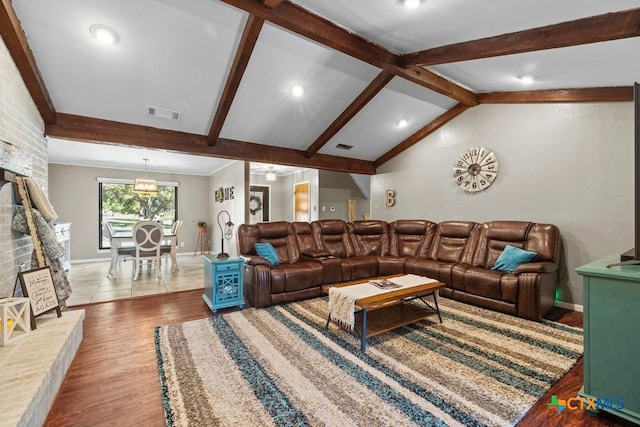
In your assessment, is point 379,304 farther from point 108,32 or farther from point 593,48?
point 108,32

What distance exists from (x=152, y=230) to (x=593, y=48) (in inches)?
242

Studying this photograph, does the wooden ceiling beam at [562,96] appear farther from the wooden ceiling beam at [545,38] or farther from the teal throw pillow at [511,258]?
the teal throw pillow at [511,258]

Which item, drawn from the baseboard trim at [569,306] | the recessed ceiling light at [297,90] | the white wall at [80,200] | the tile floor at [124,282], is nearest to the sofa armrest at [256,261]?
the tile floor at [124,282]

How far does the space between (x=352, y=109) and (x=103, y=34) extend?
9.53 ft

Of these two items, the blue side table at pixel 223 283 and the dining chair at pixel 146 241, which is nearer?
the blue side table at pixel 223 283

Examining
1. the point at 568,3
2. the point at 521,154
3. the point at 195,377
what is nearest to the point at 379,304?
the point at 195,377

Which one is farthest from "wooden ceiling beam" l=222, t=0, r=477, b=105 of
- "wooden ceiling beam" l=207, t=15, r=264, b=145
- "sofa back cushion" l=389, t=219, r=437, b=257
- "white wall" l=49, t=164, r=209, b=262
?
"white wall" l=49, t=164, r=209, b=262

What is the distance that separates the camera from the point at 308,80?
11.6 ft

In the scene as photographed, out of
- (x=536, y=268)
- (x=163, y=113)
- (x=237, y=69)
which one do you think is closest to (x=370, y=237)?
(x=536, y=268)

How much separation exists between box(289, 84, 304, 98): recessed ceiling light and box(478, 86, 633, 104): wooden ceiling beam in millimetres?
2789

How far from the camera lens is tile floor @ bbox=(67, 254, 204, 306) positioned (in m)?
4.04

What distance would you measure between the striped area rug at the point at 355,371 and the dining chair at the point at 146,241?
2.60 metres

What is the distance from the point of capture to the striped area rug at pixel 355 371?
1662 millimetres

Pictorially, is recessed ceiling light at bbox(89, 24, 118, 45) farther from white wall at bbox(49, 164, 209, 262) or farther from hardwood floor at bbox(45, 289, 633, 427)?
white wall at bbox(49, 164, 209, 262)
